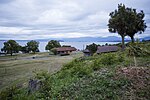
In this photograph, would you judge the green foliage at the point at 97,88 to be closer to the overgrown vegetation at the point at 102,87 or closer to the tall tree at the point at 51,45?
the overgrown vegetation at the point at 102,87

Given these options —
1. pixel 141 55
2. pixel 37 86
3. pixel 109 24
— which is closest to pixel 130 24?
pixel 109 24

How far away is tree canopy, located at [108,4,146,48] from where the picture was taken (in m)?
38.7

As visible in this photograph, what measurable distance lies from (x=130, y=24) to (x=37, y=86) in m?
31.9

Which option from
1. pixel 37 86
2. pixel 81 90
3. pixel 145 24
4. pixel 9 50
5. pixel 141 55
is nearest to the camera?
pixel 81 90

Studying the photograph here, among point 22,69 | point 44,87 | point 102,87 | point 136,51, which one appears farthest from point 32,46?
point 102,87

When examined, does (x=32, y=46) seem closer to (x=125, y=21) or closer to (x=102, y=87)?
(x=125, y=21)

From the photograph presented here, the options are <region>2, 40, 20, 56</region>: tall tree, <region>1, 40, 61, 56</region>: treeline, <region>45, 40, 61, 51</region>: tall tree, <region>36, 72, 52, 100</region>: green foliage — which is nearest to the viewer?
<region>36, 72, 52, 100</region>: green foliage

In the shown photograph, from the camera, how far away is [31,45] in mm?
89500

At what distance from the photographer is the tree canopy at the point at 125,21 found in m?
38.7

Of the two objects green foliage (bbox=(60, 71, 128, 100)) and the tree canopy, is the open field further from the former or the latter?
the tree canopy

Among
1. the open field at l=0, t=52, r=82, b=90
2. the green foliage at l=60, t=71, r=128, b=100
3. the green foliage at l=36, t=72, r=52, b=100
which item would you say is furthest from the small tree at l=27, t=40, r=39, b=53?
the green foliage at l=60, t=71, r=128, b=100

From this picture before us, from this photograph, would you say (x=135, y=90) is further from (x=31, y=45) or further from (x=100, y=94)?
(x=31, y=45)

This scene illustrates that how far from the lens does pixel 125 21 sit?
38500mm

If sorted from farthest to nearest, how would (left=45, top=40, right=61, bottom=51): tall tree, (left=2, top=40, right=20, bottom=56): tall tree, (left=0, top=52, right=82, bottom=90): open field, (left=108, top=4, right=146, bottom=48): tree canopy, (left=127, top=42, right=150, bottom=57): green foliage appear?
(left=45, top=40, right=61, bottom=51): tall tree, (left=2, top=40, right=20, bottom=56): tall tree, (left=108, top=4, right=146, bottom=48): tree canopy, (left=0, top=52, right=82, bottom=90): open field, (left=127, top=42, right=150, bottom=57): green foliage
